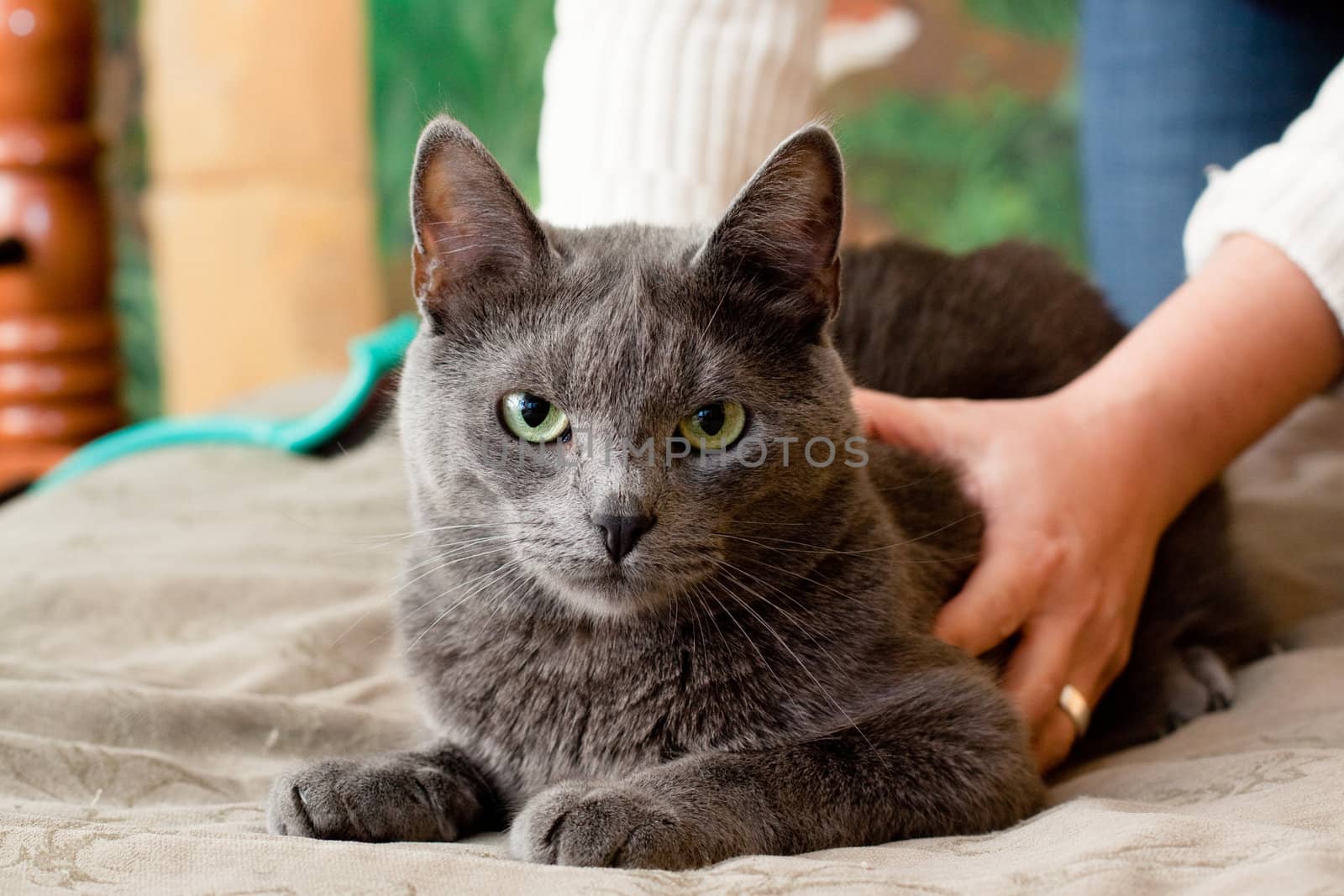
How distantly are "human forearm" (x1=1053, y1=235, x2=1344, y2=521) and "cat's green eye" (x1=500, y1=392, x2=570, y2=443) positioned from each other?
659 mm

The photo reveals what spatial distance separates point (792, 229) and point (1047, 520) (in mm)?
477

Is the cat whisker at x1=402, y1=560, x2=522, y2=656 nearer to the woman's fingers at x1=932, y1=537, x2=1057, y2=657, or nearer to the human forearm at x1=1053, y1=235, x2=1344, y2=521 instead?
the woman's fingers at x1=932, y1=537, x2=1057, y2=657

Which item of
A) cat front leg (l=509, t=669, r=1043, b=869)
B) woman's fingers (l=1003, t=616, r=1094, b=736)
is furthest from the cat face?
woman's fingers (l=1003, t=616, r=1094, b=736)

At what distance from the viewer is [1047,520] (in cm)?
136

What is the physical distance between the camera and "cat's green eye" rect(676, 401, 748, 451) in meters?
1.06

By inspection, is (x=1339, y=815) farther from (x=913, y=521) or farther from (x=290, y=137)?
(x=290, y=137)

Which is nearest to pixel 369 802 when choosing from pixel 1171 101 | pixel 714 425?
pixel 714 425

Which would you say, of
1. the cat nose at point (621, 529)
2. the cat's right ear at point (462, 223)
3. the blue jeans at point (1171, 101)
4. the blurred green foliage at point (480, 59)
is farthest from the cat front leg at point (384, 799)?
the blurred green foliage at point (480, 59)

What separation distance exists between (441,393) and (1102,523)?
0.75 m

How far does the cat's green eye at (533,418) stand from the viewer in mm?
1066

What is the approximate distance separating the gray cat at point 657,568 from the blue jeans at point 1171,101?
1.24 m

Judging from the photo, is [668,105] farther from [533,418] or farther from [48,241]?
[48,241]

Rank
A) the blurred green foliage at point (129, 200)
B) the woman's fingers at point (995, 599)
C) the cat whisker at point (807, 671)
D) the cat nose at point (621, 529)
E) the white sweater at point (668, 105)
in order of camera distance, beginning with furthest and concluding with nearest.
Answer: the blurred green foliage at point (129, 200)
the white sweater at point (668, 105)
the woman's fingers at point (995, 599)
the cat whisker at point (807, 671)
the cat nose at point (621, 529)

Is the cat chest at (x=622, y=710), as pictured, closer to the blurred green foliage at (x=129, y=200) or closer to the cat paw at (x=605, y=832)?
the cat paw at (x=605, y=832)
